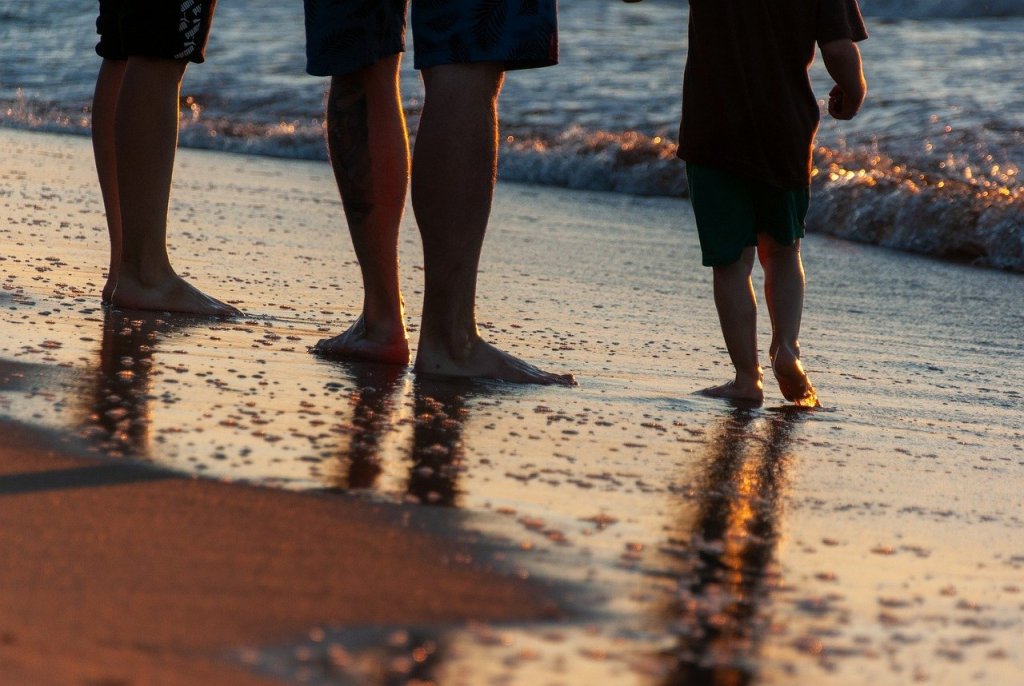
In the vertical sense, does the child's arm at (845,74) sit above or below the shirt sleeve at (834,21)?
below

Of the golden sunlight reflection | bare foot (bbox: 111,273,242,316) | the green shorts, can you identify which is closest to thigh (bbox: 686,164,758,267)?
the green shorts

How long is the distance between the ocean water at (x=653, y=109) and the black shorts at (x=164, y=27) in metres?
4.20

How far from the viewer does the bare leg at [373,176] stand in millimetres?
2908

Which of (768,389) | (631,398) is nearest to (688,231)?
(768,389)

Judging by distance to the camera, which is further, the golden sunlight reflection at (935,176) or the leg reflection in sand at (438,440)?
the golden sunlight reflection at (935,176)

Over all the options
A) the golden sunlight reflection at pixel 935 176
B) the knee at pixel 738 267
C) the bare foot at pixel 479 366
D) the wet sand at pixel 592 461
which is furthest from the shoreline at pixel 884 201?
the bare foot at pixel 479 366

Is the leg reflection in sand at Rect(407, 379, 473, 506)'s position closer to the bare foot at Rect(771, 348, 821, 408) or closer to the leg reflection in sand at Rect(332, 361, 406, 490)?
the leg reflection in sand at Rect(332, 361, 406, 490)

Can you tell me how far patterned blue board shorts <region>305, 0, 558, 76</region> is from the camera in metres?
2.71

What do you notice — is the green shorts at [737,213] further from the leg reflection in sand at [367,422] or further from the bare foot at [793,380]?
the leg reflection in sand at [367,422]

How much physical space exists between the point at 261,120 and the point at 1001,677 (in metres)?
10.1

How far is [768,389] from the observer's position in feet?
10.2

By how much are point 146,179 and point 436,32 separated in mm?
912

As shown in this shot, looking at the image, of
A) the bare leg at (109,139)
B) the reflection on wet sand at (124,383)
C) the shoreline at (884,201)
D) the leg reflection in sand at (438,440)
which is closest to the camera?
the leg reflection in sand at (438,440)

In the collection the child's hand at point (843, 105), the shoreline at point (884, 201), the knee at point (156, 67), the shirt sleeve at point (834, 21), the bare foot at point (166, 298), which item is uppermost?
the shirt sleeve at point (834, 21)
